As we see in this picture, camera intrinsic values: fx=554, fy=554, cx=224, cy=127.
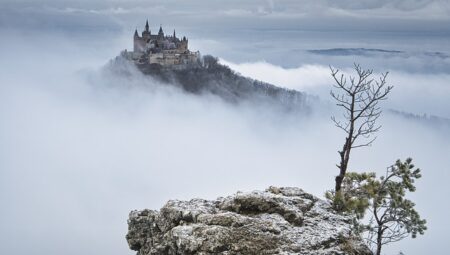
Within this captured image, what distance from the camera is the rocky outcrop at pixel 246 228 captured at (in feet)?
52.9

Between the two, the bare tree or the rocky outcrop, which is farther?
the bare tree

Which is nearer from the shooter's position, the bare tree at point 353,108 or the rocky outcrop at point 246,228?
the rocky outcrop at point 246,228

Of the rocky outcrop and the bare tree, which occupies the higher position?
the bare tree

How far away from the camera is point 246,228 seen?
1673 centimetres

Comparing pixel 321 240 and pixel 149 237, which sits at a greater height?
pixel 321 240

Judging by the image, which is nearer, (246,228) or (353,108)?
(246,228)

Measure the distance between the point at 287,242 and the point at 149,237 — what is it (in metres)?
5.77

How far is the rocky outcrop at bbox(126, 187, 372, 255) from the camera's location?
16.1m

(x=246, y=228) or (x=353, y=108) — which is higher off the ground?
(x=353, y=108)

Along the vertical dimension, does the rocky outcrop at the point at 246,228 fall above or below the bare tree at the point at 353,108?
below

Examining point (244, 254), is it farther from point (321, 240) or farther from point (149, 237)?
point (149, 237)

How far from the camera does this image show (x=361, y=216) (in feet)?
66.4

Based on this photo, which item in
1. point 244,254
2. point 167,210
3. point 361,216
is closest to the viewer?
point 244,254

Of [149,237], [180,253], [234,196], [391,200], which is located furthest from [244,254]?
[391,200]
